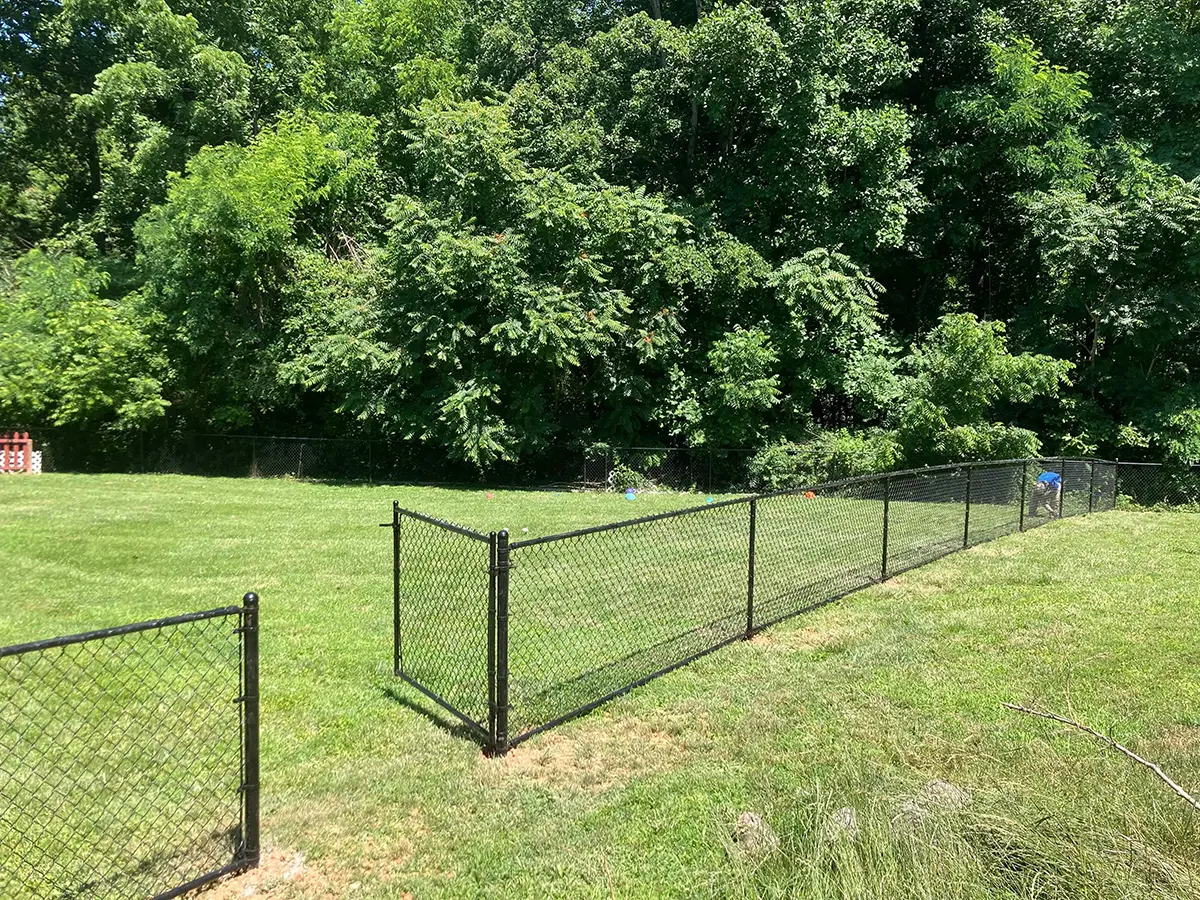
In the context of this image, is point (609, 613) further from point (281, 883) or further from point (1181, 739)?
point (1181, 739)

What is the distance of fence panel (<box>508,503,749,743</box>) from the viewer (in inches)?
205

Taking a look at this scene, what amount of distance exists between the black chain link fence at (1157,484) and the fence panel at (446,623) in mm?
14486

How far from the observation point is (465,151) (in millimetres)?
18953

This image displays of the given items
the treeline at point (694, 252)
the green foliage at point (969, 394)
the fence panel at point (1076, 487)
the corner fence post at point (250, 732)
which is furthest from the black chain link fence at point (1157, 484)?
the corner fence post at point (250, 732)

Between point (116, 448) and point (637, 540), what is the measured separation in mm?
18846

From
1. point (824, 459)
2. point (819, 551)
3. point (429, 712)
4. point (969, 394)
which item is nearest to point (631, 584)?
point (819, 551)

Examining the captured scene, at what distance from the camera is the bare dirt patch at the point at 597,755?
406 centimetres

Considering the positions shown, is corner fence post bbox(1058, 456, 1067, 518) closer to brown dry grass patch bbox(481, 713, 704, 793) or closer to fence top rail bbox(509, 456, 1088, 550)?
fence top rail bbox(509, 456, 1088, 550)

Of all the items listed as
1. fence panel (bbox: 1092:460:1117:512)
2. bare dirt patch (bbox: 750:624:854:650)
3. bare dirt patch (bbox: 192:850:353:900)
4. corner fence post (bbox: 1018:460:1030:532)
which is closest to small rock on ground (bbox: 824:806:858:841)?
bare dirt patch (bbox: 192:850:353:900)

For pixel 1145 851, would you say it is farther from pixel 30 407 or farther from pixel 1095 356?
pixel 30 407

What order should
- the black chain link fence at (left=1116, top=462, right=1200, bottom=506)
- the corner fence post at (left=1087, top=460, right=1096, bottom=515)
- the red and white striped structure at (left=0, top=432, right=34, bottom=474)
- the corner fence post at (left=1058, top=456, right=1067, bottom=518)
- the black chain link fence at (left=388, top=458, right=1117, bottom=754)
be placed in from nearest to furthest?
the black chain link fence at (left=388, top=458, right=1117, bottom=754), the corner fence post at (left=1058, top=456, right=1067, bottom=518), the corner fence post at (left=1087, top=460, right=1096, bottom=515), the black chain link fence at (left=1116, top=462, right=1200, bottom=506), the red and white striped structure at (left=0, top=432, right=34, bottom=474)

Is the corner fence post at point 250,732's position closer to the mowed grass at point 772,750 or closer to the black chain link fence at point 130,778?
the black chain link fence at point 130,778

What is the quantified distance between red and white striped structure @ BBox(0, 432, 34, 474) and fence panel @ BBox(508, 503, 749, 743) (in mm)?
18633


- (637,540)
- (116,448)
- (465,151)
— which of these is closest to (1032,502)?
(637,540)
